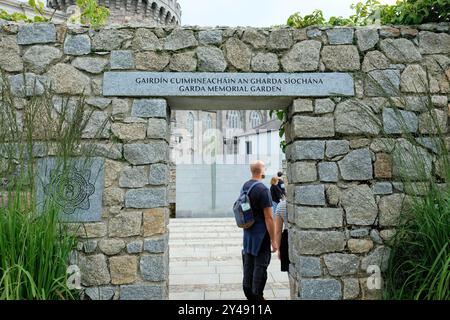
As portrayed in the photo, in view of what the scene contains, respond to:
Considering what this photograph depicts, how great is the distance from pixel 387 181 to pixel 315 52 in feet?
4.31

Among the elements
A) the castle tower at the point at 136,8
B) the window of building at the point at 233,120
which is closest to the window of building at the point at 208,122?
the window of building at the point at 233,120

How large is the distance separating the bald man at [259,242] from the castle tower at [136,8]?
20.4 metres

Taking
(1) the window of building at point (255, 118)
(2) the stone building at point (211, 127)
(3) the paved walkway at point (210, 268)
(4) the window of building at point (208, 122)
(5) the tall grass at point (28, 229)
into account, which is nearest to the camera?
(5) the tall grass at point (28, 229)

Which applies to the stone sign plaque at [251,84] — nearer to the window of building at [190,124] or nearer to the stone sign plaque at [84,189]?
the stone sign plaque at [84,189]

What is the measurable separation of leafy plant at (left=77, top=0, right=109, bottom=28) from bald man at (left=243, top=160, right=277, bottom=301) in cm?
236

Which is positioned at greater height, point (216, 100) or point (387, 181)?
point (216, 100)

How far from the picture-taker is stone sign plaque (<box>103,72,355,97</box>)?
10.0 feet

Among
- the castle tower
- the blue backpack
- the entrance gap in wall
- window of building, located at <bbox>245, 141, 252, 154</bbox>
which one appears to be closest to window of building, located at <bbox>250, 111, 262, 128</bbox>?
the entrance gap in wall

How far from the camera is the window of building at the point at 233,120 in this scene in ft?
115
